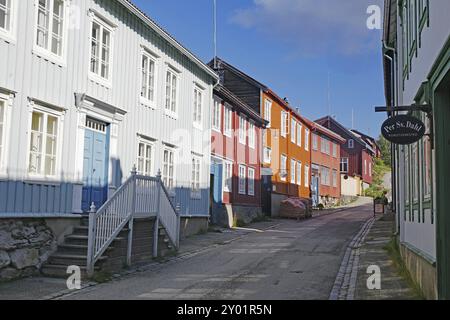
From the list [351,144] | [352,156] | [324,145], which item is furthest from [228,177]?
[352,156]

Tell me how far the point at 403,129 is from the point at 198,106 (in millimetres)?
13070

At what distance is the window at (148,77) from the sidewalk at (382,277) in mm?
7721

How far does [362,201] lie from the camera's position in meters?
58.3

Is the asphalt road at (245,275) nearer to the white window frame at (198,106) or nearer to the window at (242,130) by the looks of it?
the white window frame at (198,106)

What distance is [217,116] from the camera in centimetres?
2359

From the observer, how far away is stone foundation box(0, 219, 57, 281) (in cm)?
1030

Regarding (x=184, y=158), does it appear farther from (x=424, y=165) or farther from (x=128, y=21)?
(x=424, y=165)

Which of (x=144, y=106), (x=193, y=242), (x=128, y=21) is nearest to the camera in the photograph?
(x=128, y=21)

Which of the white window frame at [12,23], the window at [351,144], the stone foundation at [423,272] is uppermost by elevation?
the window at [351,144]

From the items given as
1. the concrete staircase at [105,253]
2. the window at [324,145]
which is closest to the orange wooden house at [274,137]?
the window at [324,145]

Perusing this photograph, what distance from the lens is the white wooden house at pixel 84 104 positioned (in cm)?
1077

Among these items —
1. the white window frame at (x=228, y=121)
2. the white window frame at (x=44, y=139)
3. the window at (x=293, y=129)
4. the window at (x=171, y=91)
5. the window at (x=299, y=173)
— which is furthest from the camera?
the window at (x=299, y=173)
